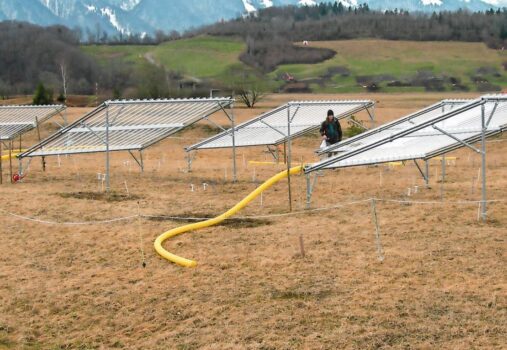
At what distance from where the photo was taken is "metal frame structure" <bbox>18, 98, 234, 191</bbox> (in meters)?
25.3

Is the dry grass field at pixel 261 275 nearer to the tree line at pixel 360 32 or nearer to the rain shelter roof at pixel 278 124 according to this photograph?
the rain shelter roof at pixel 278 124

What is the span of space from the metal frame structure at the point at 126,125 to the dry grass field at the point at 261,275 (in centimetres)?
354

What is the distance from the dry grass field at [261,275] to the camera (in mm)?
11008

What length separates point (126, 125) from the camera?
2711 centimetres

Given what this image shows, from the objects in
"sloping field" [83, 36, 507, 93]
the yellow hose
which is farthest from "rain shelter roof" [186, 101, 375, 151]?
"sloping field" [83, 36, 507, 93]

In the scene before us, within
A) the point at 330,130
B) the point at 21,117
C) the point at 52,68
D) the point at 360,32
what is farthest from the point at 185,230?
the point at 360,32

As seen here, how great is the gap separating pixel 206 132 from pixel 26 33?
118m

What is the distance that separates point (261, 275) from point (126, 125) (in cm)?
1483

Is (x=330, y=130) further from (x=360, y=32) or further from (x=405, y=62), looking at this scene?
(x=360, y=32)

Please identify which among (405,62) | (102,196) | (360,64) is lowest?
(102,196)

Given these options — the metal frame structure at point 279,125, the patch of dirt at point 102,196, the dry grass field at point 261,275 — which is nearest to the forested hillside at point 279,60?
the metal frame structure at point 279,125

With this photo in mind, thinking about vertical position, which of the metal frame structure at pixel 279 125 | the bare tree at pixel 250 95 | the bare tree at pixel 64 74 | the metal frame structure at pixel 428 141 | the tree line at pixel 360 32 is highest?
the tree line at pixel 360 32

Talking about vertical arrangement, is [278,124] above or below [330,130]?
above

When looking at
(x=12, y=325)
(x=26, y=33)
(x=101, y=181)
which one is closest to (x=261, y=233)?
(x=12, y=325)
